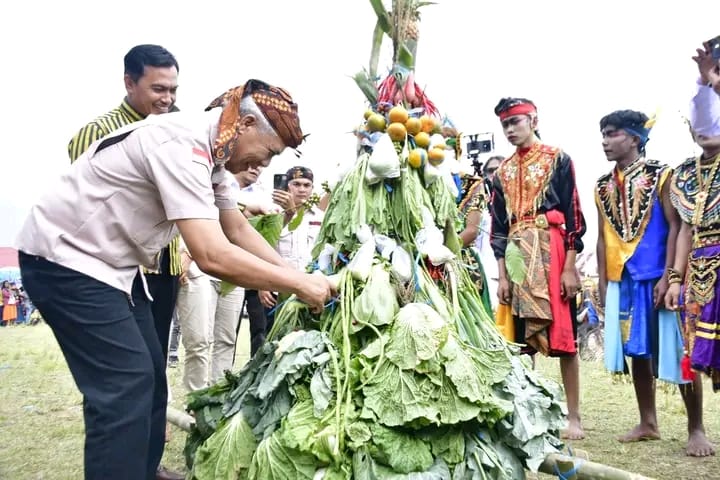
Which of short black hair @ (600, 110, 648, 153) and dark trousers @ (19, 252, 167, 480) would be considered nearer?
dark trousers @ (19, 252, 167, 480)

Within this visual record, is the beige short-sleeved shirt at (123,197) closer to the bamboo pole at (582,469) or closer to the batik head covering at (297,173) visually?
the bamboo pole at (582,469)

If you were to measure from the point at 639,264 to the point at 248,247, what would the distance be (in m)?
2.51

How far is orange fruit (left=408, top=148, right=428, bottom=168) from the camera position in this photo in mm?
2713

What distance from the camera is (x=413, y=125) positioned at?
9.16ft

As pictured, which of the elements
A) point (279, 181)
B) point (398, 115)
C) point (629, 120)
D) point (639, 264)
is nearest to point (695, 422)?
point (639, 264)

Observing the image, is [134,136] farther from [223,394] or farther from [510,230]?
[510,230]

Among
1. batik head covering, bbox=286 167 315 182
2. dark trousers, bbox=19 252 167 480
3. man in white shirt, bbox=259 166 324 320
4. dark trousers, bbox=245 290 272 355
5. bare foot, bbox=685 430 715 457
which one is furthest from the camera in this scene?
batik head covering, bbox=286 167 315 182

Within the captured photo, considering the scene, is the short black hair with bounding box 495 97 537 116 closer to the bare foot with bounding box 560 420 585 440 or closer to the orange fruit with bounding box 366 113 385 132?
the orange fruit with bounding box 366 113 385 132

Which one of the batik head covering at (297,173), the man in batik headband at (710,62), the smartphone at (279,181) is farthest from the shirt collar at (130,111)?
the man in batik headband at (710,62)

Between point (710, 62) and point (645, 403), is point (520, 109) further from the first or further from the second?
point (645, 403)

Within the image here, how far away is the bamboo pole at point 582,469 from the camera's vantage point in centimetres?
205

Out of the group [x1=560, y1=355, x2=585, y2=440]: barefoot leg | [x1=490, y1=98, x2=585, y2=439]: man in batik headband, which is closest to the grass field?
[x1=560, y1=355, x2=585, y2=440]: barefoot leg

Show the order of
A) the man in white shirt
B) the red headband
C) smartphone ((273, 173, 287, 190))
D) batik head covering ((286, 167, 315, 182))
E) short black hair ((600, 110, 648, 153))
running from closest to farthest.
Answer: short black hair ((600, 110, 648, 153)), the red headband, smartphone ((273, 173, 287, 190)), the man in white shirt, batik head covering ((286, 167, 315, 182))

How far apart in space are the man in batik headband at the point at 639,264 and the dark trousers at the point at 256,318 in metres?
2.45
